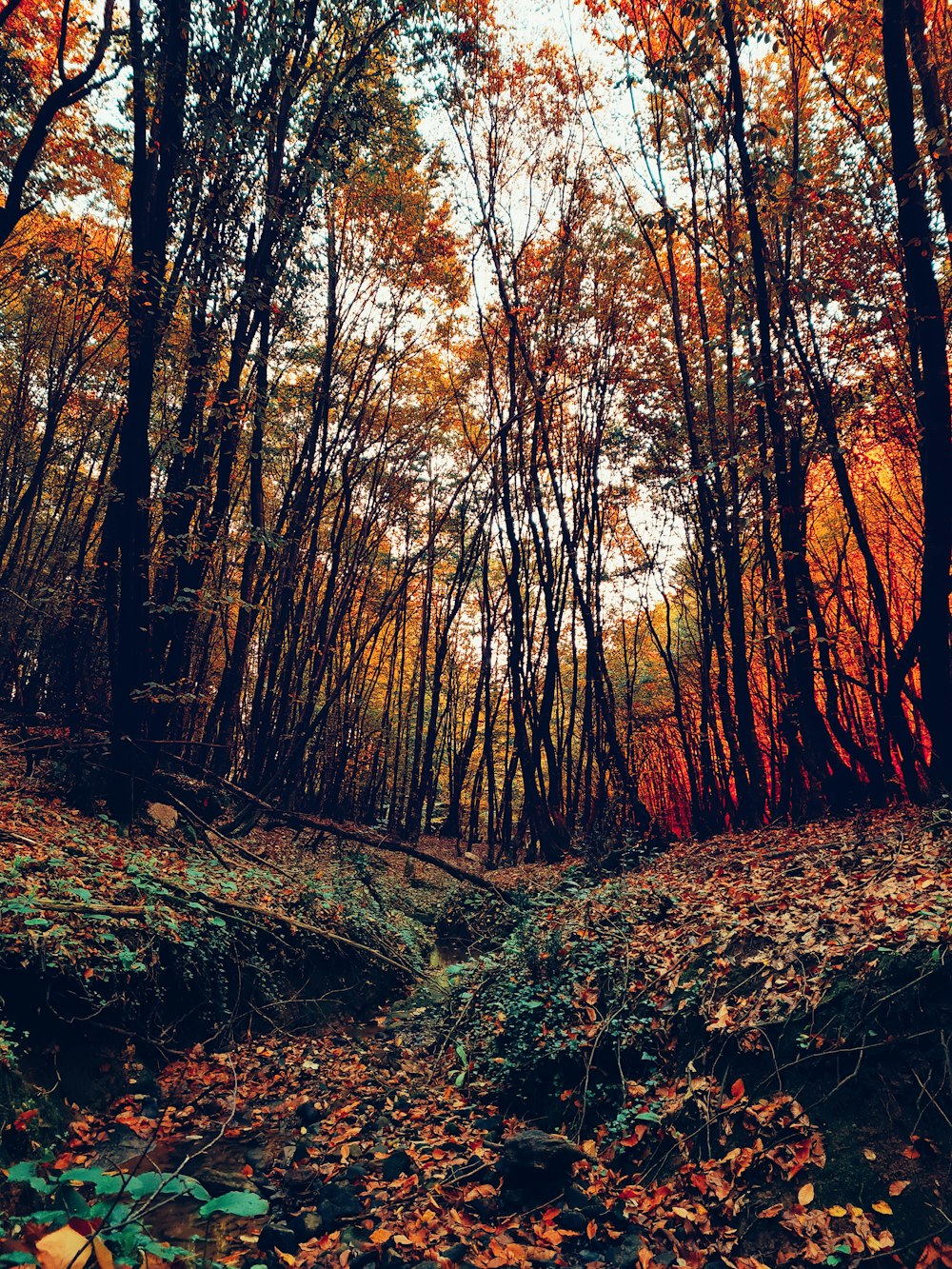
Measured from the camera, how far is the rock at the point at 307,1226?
2.79 meters

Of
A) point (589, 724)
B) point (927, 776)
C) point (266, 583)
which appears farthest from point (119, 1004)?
point (589, 724)

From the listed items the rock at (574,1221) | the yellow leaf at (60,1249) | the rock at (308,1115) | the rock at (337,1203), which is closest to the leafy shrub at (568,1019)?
the rock at (574,1221)

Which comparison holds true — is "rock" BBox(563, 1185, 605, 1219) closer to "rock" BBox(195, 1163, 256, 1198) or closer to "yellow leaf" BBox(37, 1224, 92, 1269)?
"rock" BBox(195, 1163, 256, 1198)

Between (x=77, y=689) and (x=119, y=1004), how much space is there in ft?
18.7

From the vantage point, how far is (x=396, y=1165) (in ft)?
10.9

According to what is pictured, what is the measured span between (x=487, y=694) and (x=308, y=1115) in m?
11.6

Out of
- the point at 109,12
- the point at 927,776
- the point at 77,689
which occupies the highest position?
the point at 109,12

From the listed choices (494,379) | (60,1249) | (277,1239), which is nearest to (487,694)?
(494,379)

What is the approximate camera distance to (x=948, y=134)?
432 cm

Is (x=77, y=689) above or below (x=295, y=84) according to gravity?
below

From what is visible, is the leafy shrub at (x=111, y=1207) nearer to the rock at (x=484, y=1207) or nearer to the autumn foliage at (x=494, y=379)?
the rock at (x=484, y=1207)

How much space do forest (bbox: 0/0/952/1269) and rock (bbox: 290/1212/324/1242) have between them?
2 cm

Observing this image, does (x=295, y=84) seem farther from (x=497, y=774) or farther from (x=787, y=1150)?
(x=497, y=774)

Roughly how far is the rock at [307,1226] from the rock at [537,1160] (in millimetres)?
827
